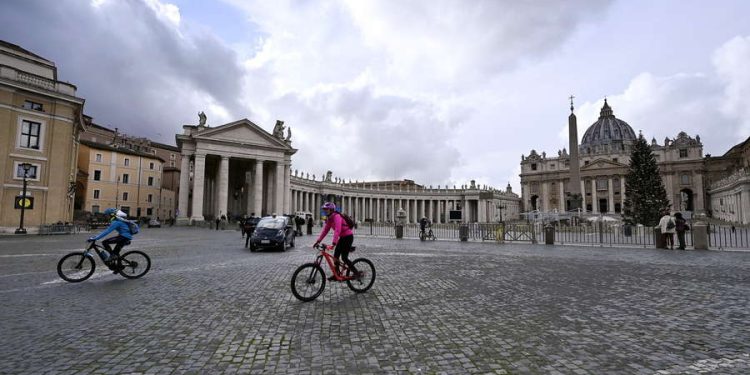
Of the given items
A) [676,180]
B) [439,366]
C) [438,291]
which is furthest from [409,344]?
[676,180]

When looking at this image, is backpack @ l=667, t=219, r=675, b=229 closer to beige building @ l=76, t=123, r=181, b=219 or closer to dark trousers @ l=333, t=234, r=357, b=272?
dark trousers @ l=333, t=234, r=357, b=272

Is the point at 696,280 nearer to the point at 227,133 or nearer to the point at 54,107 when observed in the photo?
the point at 54,107

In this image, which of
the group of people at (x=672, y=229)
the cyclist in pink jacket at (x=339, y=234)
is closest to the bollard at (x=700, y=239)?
the group of people at (x=672, y=229)

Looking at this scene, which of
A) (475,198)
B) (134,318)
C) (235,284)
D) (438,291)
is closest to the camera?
(134,318)

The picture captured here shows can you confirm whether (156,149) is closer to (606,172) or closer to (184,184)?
(184,184)

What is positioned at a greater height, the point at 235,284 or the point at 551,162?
the point at 551,162

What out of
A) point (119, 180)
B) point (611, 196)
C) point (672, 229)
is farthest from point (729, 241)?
point (611, 196)

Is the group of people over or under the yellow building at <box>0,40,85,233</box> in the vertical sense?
under

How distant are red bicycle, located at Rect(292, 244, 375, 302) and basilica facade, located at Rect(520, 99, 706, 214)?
7796 cm

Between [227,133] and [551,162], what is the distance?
8539 centimetres

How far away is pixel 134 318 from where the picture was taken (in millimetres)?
5918

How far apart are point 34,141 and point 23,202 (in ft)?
17.9

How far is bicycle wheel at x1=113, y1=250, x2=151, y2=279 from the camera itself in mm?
9539


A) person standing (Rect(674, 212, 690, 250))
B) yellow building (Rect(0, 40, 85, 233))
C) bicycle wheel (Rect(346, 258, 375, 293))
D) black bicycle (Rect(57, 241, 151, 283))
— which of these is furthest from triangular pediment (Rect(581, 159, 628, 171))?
black bicycle (Rect(57, 241, 151, 283))
